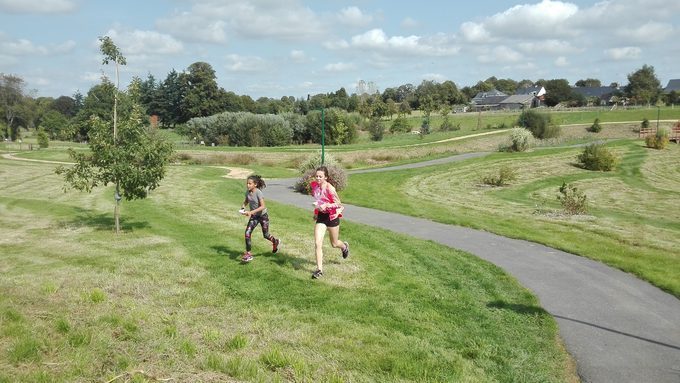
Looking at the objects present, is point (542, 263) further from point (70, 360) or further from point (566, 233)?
point (70, 360)

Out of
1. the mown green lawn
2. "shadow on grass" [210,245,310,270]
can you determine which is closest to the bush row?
the mown green lawn

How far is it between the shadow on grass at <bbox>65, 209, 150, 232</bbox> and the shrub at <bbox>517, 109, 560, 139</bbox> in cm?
4504

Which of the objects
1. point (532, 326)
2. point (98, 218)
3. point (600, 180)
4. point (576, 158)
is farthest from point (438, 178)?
point (532, 326)

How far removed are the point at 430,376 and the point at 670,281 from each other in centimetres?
558

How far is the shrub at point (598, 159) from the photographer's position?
31031 mm

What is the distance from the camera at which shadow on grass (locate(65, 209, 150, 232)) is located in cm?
1409

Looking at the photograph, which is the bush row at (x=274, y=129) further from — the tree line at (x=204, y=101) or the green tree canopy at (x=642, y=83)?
the green tree canopy at (x=642, y=83)

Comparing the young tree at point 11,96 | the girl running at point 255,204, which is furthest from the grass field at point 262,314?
the young tree at point 11,96

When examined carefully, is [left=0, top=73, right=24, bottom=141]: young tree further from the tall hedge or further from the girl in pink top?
the girl in pink top

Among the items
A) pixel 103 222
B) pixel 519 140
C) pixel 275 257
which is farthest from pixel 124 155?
pixel 519 140

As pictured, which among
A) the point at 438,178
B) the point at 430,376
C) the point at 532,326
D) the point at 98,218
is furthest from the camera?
the point at 438,178

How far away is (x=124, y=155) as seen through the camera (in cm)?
1226

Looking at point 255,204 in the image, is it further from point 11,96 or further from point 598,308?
point 11,96

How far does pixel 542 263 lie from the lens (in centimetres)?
967
